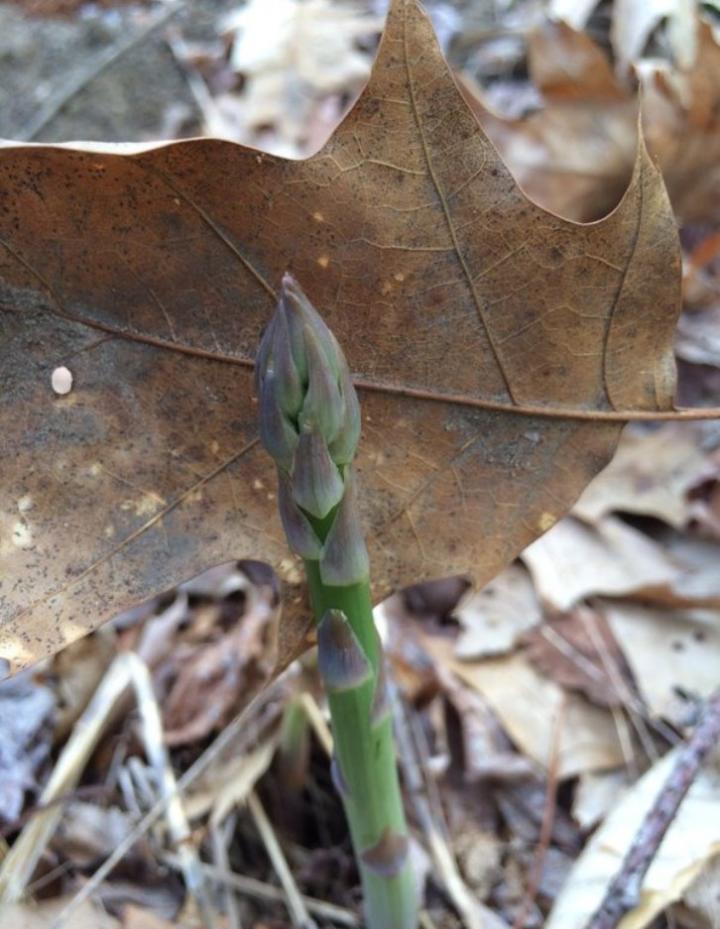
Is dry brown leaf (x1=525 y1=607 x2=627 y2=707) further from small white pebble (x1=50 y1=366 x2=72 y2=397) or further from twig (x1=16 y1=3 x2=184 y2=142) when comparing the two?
twig (x1=16 y1=3 x2=184 y2=142)

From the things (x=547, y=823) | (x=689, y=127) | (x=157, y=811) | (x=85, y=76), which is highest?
(x=85, y=76)

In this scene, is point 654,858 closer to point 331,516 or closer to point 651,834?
point 651,834

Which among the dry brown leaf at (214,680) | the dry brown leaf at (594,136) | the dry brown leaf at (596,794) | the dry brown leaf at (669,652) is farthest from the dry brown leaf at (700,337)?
the dry brown leaf at (214,680)

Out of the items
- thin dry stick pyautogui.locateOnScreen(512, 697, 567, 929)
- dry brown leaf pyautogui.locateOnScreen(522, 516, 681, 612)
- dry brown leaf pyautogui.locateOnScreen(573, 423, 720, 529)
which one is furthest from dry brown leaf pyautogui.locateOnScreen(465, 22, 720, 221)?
thin dry stick pyautogui.locateOnScreen(512, 697, 567, 929)

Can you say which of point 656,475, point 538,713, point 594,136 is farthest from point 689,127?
point 538,713

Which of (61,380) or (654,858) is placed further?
(654,858)
